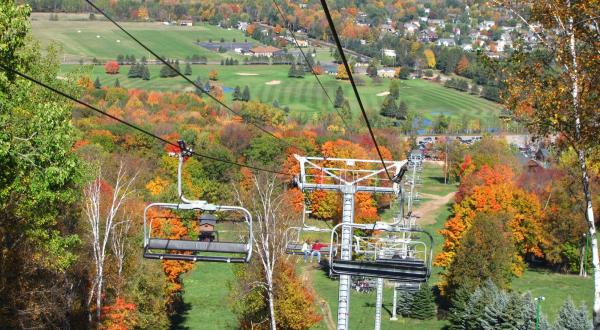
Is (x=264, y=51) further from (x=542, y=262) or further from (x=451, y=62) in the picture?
(x=542, y=262)

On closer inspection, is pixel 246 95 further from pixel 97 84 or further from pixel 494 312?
pixel 494 312

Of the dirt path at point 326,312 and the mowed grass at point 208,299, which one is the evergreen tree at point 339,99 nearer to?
the mowed grass at point 208,299

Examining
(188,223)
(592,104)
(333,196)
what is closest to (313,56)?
(333,196)

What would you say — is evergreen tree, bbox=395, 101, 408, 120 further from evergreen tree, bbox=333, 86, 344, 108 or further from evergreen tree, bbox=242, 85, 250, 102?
evergreen tree, bbox=242, 85, 250, 102

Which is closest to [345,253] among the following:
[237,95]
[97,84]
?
[97,84]

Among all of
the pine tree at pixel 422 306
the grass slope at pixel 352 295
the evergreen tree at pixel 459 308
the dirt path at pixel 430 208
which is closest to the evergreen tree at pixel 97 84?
the dirt path at pixel 430 208
